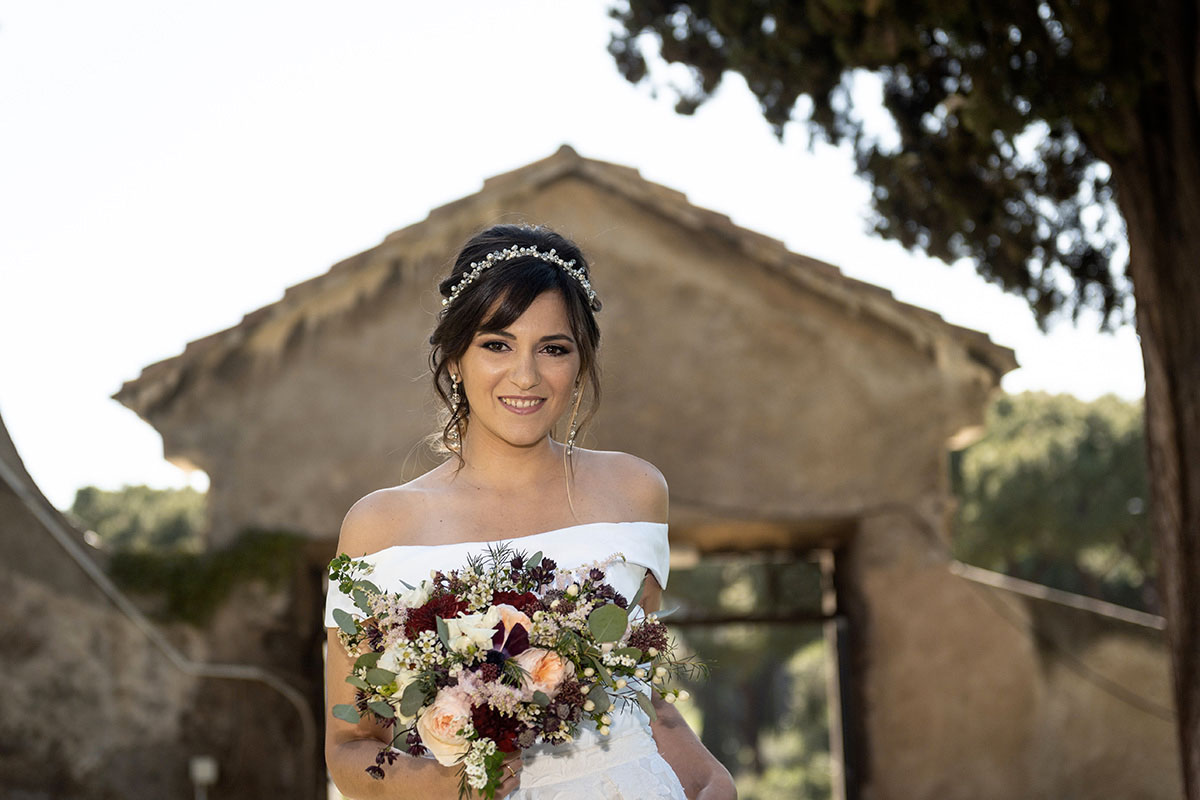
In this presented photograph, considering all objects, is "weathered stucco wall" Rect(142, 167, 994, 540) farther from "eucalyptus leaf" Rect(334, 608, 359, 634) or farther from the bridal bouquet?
the bridal bouquet

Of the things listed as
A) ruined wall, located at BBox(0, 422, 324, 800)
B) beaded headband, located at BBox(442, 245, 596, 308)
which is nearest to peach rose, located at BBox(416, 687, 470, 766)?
beaded headband, located at BBox(442, 245, 596, 308)

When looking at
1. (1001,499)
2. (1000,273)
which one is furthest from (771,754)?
(1000,273)

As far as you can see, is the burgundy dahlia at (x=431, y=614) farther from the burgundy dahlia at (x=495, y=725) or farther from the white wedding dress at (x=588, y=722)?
the white wedding dress at (x=588, y=722)

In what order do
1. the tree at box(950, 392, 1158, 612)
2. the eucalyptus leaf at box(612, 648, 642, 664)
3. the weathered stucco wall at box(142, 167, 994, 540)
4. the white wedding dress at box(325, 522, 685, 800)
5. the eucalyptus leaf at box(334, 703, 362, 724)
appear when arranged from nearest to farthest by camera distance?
the eucalyptus leaf at box(612, 648, 642, 664) → the eucalyptus leaf at box(334, 703, 362, 724) → the white wedding dress at box(325, 522, 685, 800) → the weathered stucco wall at box(142, 167, 994, 540) → the tree at box(950, 392, 1158, 612)

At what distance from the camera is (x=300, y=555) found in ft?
31.0

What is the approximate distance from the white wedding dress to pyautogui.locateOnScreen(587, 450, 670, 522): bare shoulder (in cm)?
7

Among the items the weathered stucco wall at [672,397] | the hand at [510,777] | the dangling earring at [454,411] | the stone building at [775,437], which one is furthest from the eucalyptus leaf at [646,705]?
the weathered stucco wall at [672,397]

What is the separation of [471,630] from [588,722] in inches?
25.9

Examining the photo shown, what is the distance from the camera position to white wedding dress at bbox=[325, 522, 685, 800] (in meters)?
2.83

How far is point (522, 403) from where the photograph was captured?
3.05 meters

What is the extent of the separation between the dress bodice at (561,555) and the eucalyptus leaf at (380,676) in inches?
14.3

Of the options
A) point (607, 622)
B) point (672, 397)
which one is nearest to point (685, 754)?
point (607, 622)

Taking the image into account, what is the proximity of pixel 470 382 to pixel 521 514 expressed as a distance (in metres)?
0.36

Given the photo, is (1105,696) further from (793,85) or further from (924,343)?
(793,85)
